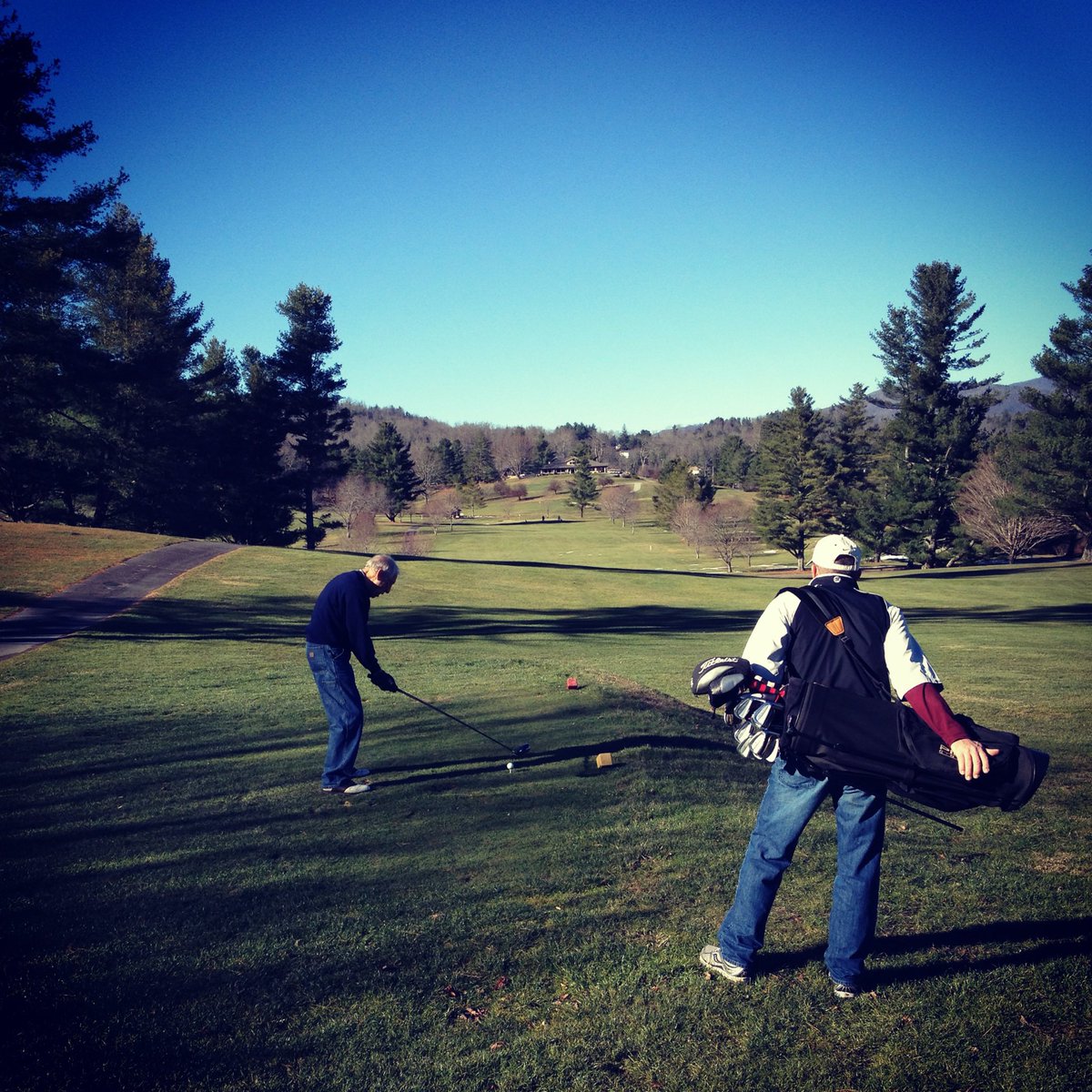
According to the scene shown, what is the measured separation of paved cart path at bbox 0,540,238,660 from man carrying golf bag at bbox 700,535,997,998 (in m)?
16.1

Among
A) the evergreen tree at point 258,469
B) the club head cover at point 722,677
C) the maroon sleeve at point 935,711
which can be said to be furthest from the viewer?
the evergreen tree at point 258,469

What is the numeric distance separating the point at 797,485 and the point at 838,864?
2801 inches

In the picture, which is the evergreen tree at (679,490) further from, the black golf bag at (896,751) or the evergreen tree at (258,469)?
the black golf bag at (896,751)

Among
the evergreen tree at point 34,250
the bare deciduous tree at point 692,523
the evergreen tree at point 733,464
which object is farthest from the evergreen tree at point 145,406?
the evergreen tree at point 733,464

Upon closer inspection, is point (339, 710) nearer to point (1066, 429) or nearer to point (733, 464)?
point (1066, 429)

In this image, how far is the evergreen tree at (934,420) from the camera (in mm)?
61312

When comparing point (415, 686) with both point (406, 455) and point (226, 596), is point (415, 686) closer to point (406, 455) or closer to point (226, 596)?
point (226, 596)

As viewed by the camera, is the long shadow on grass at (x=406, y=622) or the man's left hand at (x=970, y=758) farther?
the long shadow on grass at (x=406, y=622)

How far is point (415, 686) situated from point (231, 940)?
835 cm

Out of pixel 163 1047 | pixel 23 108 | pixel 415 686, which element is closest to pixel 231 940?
pixel 163 1047

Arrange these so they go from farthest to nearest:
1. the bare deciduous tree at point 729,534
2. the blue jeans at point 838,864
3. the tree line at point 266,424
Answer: the bare deciduous tree at point 729,534 → the tree line at point 266,424 → the blue jeans at point 838,864

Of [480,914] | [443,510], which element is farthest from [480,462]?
[480,914]

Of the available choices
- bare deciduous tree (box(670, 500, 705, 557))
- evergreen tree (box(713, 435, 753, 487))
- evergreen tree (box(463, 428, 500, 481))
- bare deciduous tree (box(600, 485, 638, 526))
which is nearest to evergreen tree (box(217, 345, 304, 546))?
bare deciduous tree (box(670, 500, 705, 557))

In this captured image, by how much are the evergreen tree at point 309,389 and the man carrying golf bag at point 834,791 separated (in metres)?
49.7
